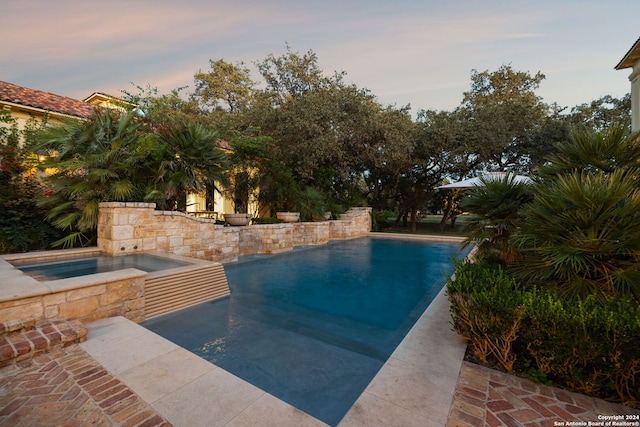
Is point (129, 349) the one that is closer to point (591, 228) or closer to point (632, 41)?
point (591, 228)

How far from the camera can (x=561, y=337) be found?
2381mm

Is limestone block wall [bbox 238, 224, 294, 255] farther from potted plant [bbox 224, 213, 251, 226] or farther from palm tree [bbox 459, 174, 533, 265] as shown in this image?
palm tree [bbox 459, 174, 533, 265]

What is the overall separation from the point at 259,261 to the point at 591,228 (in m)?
8.36

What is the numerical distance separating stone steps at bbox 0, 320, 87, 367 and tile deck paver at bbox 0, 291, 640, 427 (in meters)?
0.09

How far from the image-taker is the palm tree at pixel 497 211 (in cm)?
453

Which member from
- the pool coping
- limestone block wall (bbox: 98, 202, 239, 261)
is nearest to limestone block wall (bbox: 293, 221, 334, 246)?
limestone block wall (bbox: 98, 202, 239, 261)

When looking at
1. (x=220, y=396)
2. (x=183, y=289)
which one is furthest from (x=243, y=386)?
(x=183, y=289)

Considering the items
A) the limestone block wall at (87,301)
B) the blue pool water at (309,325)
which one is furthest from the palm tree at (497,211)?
the limestone block wall at (87,301)

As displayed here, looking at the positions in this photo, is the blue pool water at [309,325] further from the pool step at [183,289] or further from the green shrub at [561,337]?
the green shrub at [561,337]

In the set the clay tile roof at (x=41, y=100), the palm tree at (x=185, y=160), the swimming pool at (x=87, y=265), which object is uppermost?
the clay tile roof at (x=41, y=100)

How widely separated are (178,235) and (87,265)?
97.5 inches

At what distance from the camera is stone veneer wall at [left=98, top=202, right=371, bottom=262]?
6.75 m

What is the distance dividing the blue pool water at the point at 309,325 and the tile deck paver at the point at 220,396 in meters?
0.47

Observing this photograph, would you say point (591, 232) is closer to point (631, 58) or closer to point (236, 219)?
point (236, 219)
